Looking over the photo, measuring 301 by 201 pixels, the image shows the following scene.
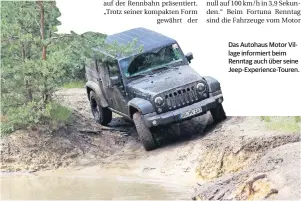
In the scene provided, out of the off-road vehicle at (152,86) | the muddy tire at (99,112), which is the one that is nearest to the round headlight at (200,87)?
the off-road vehicle at (152,86)

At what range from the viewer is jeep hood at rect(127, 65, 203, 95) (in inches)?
458

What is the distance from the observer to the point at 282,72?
35.0ft

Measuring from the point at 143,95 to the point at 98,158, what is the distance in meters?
1.44

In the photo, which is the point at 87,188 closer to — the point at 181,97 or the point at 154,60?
the point at 181,97

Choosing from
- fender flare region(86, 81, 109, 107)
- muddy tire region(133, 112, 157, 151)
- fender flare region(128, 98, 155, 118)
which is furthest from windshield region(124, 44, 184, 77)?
fender flare region(86, 81, 109, 107)

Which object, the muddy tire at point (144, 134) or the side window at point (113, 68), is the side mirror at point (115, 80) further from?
the muddy tire at point (144, 134)

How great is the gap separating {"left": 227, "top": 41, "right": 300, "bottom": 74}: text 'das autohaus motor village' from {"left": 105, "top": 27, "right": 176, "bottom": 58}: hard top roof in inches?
79.3

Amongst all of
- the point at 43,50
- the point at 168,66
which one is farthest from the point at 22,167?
the point at 168,66

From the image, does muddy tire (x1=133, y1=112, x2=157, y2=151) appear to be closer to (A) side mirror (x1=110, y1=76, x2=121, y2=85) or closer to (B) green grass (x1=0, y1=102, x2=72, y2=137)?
(A) side mirror (x1=110, y1=76, x2=121, y2=85)

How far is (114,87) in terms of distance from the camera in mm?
12539

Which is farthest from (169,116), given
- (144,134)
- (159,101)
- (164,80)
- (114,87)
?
(114,87)

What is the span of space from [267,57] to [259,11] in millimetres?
772

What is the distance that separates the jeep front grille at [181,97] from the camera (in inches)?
452

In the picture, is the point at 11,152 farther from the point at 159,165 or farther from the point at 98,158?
the point at 159,165
